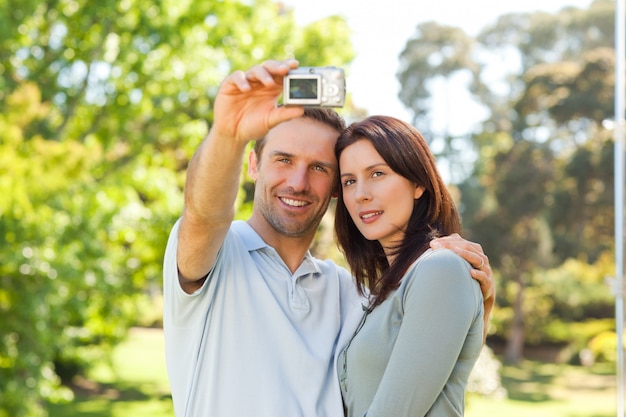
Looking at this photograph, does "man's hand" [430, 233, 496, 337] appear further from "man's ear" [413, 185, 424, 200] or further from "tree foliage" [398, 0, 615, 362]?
"tree foliage" [398, 0, 615, 362]

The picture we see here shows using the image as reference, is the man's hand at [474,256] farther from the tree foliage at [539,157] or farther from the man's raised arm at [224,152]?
the tree foliage at [539,157]

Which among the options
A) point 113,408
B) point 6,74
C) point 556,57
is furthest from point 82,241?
point 556,57

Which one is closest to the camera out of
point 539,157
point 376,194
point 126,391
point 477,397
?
point 376,194

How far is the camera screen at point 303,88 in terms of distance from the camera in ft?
5.91

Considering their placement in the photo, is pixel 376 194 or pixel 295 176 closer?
pixel 376 194

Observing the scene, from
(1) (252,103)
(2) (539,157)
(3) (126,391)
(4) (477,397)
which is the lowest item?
Answer: (4) (477,397)

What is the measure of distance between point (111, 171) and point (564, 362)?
18.5m

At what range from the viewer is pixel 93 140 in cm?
1282

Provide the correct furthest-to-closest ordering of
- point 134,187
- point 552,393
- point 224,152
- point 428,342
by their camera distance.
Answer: point 552,393
point 134,187
point 428,342
point 224,152

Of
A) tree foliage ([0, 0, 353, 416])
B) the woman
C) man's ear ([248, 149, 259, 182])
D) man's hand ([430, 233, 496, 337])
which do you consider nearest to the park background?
tree foliage ([0, 0, 353, 416])

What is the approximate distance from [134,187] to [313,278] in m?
10.2

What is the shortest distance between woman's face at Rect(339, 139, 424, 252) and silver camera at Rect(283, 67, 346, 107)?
2.53 feet

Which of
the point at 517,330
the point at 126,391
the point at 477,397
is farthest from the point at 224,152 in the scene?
the point at 517,330

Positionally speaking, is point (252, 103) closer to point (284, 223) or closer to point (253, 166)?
point (284, 223)
